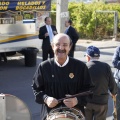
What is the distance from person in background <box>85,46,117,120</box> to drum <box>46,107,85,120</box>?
1.51 metres

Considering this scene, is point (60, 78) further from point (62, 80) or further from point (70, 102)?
point (70, 102)

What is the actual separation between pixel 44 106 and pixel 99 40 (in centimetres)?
1849

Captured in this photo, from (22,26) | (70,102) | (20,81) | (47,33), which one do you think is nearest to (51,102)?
(70,102)

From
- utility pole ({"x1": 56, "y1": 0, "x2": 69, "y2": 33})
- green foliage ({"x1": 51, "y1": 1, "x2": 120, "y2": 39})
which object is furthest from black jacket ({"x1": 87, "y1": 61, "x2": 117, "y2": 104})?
green foliage ({"x1": 51, "y1": 1, "x2": 120, "y2": 39})

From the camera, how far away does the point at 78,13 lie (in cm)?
2333

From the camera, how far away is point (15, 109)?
3.38 meters

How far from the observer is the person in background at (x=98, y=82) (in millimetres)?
4941

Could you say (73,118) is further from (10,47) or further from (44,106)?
(10,47)

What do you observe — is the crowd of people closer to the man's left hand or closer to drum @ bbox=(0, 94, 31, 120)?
the man's left hand

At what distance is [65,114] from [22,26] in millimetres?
10669

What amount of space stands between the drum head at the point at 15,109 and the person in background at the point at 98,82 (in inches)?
68.2

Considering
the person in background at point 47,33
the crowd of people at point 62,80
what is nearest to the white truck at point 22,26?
the person in background at point 47,33

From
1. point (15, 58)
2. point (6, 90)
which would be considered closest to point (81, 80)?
point (6, 90)

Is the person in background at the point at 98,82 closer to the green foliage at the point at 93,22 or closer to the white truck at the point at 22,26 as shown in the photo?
the white truck at the point at 22,26
